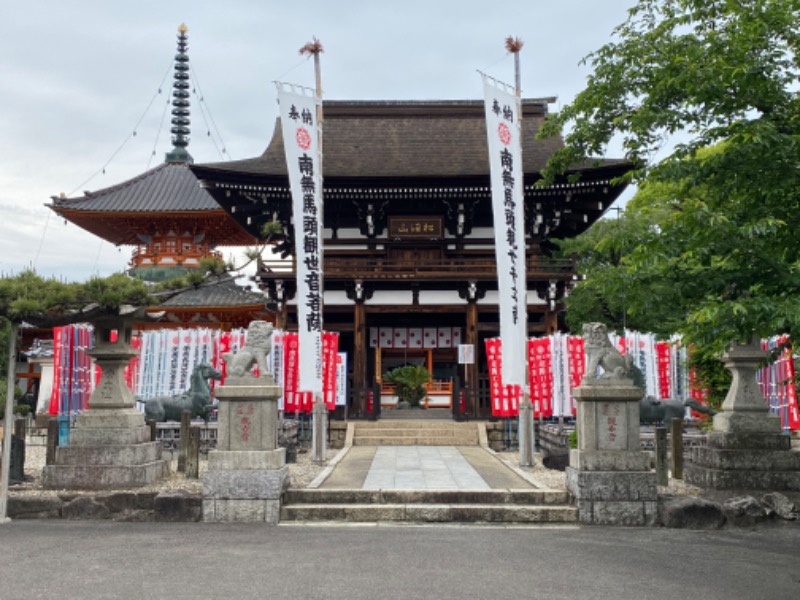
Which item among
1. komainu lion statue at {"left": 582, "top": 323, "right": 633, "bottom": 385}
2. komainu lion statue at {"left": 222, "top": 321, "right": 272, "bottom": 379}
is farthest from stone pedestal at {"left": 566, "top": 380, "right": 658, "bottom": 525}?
komainu lion statue at {"left": 222, "top": 321, "right": 272, "bottom": 379}

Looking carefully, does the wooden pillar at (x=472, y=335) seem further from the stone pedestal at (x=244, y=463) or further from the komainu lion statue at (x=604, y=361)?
the stone pedestal at (x=244, y=463)

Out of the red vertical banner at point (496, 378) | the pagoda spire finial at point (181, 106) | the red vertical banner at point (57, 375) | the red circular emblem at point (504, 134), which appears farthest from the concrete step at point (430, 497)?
the pagoda spire finial at point (181, 106)

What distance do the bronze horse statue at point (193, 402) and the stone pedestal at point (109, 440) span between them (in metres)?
2.75

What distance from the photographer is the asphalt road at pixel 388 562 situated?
507 cm

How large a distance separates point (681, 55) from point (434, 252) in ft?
43.1

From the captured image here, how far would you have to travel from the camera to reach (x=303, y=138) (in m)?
12.1

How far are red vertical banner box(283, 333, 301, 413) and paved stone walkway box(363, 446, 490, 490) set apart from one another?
2547 mm

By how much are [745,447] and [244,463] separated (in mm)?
6911

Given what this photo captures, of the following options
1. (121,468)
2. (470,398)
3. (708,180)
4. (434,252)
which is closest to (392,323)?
(434,252)

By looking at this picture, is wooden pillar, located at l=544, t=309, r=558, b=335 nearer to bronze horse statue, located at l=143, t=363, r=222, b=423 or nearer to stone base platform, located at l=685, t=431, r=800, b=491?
stone base platform, located at l=685, t=431, r=800, b=491

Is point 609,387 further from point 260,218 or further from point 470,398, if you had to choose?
point 260,218

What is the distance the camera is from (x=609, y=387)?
7848mm

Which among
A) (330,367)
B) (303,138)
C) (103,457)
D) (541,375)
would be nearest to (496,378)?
(541,375)

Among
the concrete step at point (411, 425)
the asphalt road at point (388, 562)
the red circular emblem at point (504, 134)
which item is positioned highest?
the red circular emblem at point (504, 134)
